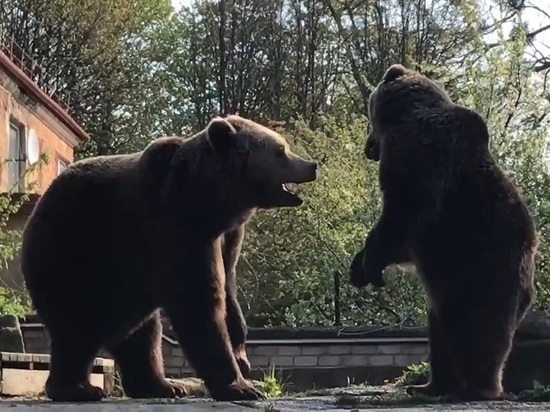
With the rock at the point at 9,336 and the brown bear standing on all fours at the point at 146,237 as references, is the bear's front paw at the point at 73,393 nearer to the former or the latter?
the brown bear standing on all fours at the point at 146,237

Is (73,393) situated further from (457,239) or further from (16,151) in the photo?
(16,151)

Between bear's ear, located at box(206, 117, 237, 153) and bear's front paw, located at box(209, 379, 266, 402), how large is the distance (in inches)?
47.5

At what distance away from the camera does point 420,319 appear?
14.2 meters

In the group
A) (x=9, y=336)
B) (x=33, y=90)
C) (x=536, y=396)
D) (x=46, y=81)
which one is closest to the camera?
(x=536, y=396)

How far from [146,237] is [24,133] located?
668 inches

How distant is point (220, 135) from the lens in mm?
5574

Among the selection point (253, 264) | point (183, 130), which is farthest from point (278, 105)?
point (253, 264)

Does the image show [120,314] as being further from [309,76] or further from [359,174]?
[309,76]

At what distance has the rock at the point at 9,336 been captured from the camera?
9.41 meters

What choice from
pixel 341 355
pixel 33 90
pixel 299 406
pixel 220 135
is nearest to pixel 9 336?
pixel 341 355

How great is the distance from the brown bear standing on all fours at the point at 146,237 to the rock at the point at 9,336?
3.68m

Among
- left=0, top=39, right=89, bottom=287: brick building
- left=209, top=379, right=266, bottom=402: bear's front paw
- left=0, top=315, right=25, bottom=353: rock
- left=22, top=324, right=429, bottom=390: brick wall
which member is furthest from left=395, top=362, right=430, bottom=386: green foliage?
left=0, top=39, right=89, bottom=287: brick building

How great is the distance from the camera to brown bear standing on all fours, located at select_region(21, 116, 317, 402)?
542 cm

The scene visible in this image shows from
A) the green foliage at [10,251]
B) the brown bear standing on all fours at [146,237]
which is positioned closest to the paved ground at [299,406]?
the brown bear standing on all fours at [146,237]
